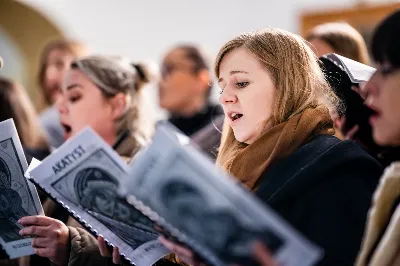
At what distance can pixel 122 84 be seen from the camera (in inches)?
115

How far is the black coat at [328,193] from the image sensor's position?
1.75 m

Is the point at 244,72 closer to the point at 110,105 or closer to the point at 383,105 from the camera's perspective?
the point at 383,105

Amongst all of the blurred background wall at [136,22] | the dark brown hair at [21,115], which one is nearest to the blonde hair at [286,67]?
the dark brown hair at [21,115]

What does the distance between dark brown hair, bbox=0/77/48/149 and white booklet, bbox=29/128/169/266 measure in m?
1.49

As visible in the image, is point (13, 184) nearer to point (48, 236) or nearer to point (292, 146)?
point (48, 236)

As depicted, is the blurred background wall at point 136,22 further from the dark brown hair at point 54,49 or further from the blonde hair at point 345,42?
the blonde hair at point 345,42

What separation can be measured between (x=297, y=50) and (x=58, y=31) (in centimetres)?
477

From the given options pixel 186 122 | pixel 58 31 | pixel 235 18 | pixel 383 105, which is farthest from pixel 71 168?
pixel 58 31

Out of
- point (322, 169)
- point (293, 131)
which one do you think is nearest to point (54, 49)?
point (293, 131)

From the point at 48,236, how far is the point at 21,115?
132cm

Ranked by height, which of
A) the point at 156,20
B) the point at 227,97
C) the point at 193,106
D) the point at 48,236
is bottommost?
the point at 193,106

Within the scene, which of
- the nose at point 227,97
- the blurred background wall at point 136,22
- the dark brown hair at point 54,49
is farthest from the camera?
the blurred background wall at point 136,22

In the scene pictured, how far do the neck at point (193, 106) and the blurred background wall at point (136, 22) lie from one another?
155 cm

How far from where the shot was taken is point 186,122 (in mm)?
3969
